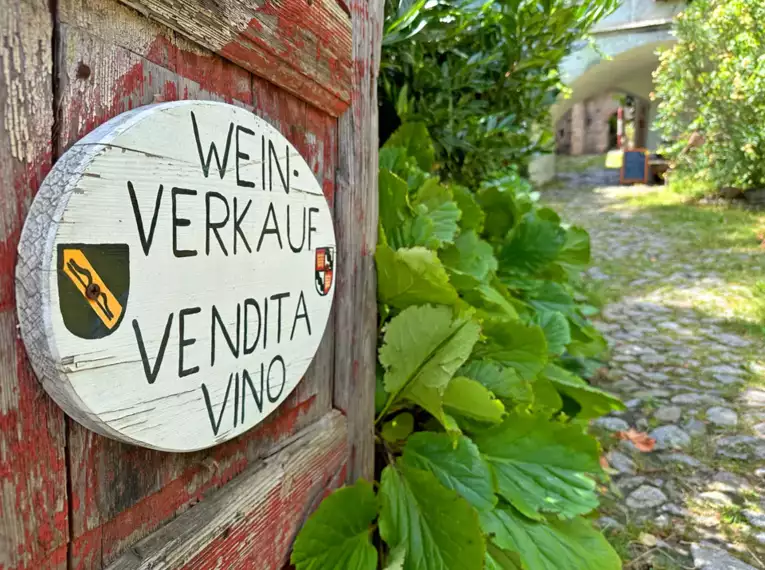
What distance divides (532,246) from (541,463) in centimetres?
97

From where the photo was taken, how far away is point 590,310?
295 centimetres

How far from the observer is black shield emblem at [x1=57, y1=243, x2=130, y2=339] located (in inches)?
18.7

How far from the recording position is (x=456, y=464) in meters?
1.09

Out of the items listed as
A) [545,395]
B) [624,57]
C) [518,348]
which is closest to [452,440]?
[518,348]

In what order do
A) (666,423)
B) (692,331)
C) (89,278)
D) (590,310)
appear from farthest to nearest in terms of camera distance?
(692,331)
(590,310)
(666,423)
(89,278)

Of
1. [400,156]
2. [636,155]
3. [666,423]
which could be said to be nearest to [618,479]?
[666,423]

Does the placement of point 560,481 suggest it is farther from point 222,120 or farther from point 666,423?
point 666,423

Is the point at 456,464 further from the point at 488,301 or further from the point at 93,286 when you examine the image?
the point at 93,286

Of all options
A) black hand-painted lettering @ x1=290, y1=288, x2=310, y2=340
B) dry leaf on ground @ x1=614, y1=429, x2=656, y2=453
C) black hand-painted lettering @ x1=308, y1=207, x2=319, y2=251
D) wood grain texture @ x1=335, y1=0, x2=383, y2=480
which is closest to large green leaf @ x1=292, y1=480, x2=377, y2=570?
wood grain texture @ x1=335, y1=0, x2=383, y2=480

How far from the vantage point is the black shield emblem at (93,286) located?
47cm

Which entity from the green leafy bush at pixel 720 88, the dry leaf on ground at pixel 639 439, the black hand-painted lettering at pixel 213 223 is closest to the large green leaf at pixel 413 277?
the black hand-painted lettering at pixel 213 223

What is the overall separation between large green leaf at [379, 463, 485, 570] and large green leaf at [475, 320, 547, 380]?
434mm

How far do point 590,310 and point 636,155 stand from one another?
354 inches

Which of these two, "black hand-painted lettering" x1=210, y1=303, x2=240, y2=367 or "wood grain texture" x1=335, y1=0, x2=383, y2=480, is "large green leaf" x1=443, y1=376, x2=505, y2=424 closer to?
"wood grain texture" x1=335, y1=0, x2=383, y2=480
